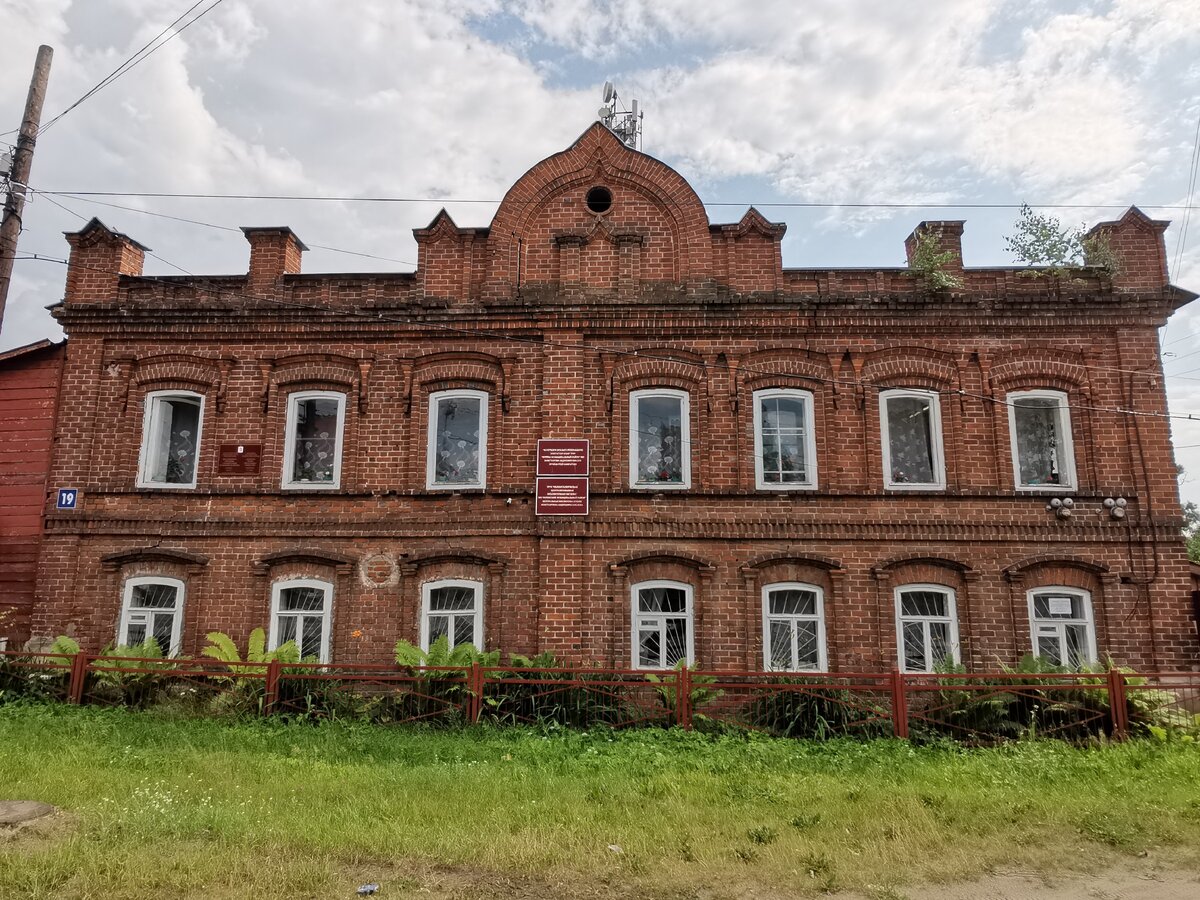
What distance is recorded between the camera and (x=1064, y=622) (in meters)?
11.4

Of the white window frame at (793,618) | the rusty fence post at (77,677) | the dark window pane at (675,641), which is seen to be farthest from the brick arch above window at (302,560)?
the white window frame at (793,618)

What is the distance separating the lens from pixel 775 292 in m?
12.4

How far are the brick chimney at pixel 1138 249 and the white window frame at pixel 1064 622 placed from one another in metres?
4.80

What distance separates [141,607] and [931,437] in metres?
12.6

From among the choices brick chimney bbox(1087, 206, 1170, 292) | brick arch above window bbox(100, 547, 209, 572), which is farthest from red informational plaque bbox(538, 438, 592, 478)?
brick chimney bbox(1087, 206, 1170, 292)

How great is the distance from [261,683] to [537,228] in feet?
26.5

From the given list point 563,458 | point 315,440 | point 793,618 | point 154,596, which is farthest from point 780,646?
point 154,596

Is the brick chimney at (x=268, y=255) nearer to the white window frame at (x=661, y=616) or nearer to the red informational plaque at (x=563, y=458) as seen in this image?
the red informational plaque at (x=563, y=458)

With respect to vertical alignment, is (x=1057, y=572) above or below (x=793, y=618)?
above

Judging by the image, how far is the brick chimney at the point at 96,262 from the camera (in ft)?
42.4

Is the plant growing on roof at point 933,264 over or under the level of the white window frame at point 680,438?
over

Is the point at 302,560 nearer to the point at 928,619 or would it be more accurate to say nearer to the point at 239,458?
the point at 239,458

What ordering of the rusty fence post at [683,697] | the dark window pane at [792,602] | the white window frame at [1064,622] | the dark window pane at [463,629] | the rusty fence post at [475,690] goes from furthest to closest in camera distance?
1. the dark window pane at [463,629]
2. the dark window pane at [792,602]
3. the white window frame at [1064,622]
4. the rusty fence post at [475,690]
5. the rusty fence post at [683,697]

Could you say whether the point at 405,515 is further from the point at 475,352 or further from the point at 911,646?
the point at 911,646
